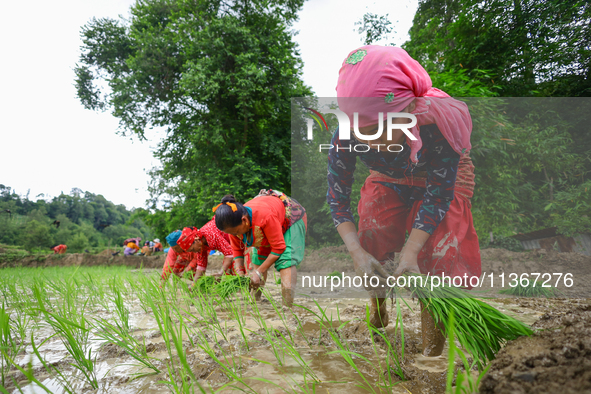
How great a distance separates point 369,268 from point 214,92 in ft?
26.9

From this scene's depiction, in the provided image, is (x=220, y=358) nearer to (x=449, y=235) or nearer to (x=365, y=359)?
(x=365, y=359)

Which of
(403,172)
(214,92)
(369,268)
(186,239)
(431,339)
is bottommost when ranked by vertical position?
(431,339)

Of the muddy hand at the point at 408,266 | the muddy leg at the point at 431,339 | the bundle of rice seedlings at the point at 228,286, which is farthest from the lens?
the bundle of rice seedlings at the point at 228,286

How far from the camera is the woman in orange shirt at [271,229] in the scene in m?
2.55

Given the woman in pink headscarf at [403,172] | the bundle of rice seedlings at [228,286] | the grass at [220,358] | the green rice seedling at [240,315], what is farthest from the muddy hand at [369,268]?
the bundle of rice seedlings at [228,286]

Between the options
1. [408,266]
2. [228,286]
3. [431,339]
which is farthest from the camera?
[228,286]

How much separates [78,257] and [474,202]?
1471cm

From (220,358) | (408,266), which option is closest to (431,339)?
(408,266)

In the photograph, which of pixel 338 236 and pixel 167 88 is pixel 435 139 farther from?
pixel 167 88

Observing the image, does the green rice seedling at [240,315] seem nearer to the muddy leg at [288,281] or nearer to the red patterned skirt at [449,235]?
the muddy leg at [288,281]

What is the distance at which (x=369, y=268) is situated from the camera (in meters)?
1.46

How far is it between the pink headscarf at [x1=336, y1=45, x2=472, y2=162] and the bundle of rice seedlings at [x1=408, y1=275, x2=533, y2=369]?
622 mm

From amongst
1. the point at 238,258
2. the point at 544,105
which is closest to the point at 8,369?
the point at 238,258

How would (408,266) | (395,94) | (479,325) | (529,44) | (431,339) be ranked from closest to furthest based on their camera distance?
(479,325) < (395,94) < (408,266) < (431,339) < (529,44)
